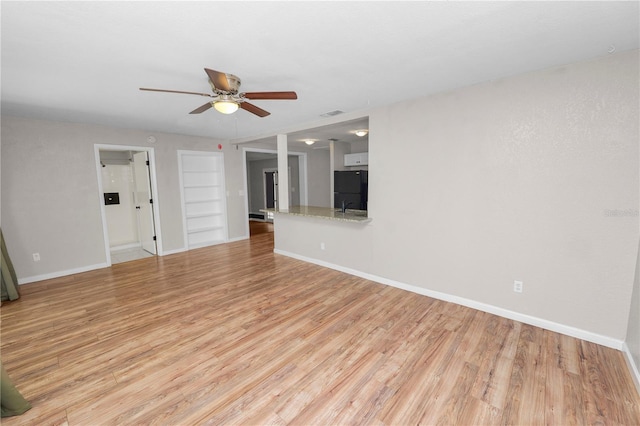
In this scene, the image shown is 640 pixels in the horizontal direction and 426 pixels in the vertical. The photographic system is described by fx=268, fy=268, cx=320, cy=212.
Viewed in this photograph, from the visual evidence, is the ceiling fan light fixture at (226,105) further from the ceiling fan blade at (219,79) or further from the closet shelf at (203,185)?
the closet shelf at (203,185)

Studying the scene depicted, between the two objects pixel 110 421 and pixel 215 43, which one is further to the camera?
pixel 215 43

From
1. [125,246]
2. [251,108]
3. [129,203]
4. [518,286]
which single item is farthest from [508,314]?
[129,203]

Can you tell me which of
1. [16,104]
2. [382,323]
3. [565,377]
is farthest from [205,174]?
[565,377]

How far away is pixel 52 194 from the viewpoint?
4055 mm

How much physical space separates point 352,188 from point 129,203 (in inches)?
196

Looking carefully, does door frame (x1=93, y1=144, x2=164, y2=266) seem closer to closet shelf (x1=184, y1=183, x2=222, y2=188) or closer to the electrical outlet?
closet shelf (x1=184, y1=183, x2=222, y2=188)

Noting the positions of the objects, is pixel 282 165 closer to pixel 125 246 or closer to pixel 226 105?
pixel 226 105

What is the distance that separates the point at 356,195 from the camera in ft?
19.3

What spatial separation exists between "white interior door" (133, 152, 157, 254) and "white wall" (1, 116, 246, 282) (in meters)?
0.57

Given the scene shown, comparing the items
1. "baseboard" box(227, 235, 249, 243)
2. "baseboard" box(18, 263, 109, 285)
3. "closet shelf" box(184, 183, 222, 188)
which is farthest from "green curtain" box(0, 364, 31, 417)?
"baseboard" box(227, 235, 249, 243)

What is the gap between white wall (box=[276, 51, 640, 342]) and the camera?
2.14 m

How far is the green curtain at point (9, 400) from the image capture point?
1.56 m

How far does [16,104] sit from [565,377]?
5.99 metres

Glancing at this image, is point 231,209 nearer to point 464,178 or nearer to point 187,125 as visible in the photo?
point 187,125
